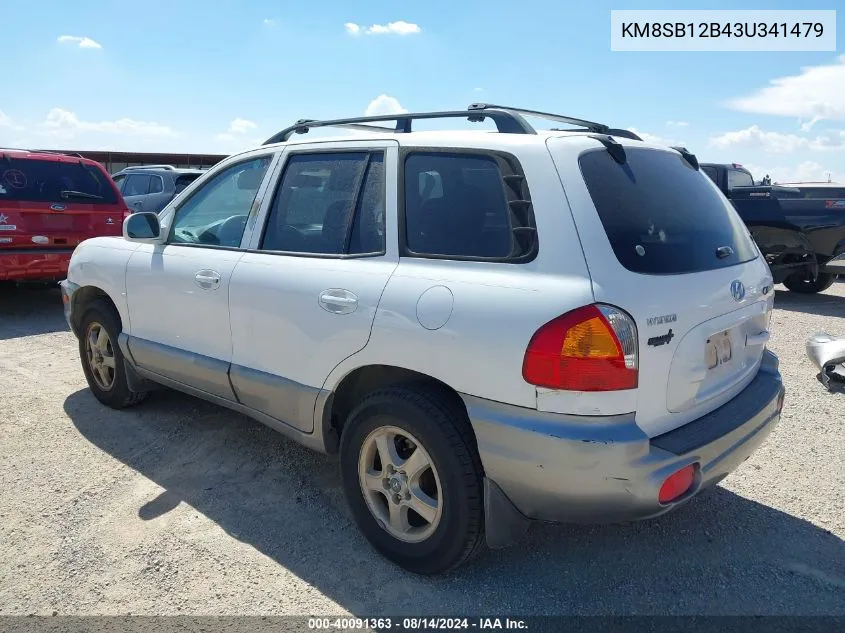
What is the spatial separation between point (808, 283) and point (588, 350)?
943 centimetres

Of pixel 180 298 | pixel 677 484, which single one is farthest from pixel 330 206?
pixel 677 484

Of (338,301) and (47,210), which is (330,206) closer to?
(338,301)

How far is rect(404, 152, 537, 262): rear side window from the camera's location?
8.45 ft

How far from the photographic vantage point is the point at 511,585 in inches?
110

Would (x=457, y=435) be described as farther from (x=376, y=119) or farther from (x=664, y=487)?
(x=376, y=119)

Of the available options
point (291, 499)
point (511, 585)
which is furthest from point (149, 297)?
point (511, 585)

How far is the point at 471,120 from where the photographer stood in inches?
122

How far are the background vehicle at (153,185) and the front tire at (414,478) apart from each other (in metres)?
10.6

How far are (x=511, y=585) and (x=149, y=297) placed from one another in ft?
8.99

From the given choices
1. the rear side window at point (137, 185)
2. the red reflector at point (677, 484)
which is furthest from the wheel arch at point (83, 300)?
the rear side window at point (137, 185)

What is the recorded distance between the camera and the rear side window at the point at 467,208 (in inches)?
101

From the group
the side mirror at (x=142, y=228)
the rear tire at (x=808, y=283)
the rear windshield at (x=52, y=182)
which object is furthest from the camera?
the rear tire at (x=808, y=283)

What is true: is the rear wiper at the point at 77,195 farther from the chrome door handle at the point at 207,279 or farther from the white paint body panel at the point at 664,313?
the white paint body panel at the point at 664,313

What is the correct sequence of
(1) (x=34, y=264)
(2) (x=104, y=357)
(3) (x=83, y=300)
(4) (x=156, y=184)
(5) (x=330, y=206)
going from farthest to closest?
(4) (x=156, y=184) < (1) (x=34, y=264) < (3) (x=83, y=300) < (2) (x=104, y=357) < (5) (x=330, y=206)
